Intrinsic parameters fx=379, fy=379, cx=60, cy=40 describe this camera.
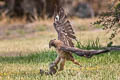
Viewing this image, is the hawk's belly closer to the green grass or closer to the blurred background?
the green grass

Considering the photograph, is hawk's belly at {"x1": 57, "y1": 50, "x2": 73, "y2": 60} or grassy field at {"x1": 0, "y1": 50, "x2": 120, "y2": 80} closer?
hawk's belly at {"x1": 57, "y1": 50, "x2": 73, "y2": 60}

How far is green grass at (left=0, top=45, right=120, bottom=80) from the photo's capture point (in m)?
5.49

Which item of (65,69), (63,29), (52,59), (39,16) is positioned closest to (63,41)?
(63,29)

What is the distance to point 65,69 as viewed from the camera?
6270mm

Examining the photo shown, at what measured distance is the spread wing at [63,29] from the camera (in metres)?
5.46

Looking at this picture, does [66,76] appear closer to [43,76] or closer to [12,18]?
[43,76]

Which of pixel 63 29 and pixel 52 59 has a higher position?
pixel 63 29

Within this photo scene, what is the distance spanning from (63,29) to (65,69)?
99 centimetres

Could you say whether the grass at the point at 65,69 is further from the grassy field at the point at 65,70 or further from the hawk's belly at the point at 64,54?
the hawk's belly at the point at 64,54

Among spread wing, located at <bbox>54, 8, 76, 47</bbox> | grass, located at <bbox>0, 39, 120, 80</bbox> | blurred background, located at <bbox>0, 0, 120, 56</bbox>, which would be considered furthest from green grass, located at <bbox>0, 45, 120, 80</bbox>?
blurred background, located at <bbox>0, 0, 120, 56</bbox>

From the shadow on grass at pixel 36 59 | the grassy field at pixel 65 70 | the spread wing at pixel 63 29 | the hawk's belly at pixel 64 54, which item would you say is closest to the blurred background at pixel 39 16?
the shadow on grass at pixel 36 59

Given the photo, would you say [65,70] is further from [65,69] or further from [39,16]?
[39,16]

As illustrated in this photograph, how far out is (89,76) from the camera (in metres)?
5.55

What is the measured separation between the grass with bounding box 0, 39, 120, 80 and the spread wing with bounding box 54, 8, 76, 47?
Result: 537 millimetres
